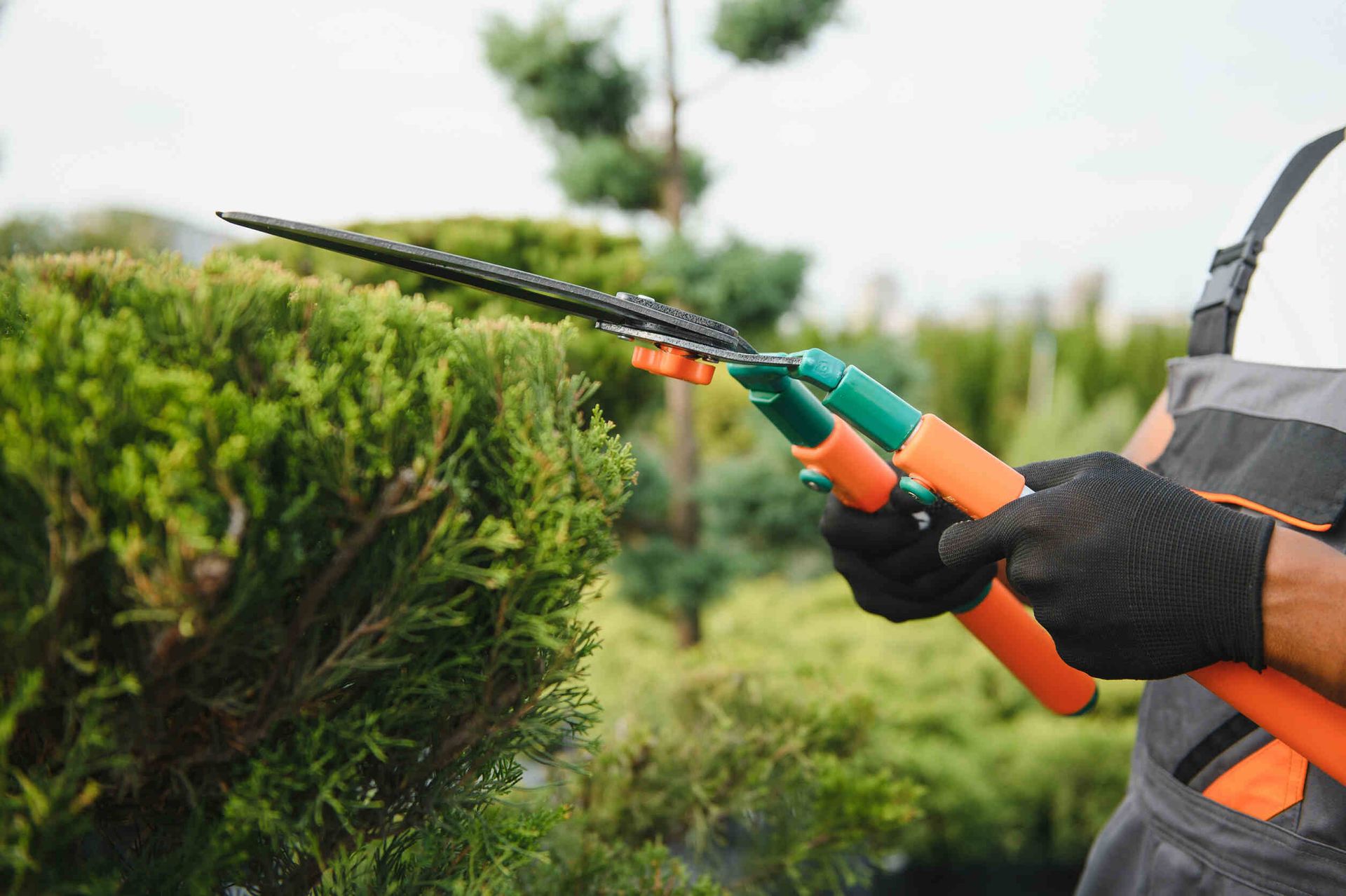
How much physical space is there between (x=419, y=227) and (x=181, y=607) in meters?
3.12

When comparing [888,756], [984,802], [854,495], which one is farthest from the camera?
[984,802]

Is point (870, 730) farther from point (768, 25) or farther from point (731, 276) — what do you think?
point (768, 25)

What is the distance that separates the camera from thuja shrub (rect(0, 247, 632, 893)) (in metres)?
0.60

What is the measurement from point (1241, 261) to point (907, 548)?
0.73 m

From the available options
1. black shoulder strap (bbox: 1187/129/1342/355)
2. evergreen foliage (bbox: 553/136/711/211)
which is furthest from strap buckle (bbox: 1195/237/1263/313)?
evergreen foliage (bbox: 553/136/711/211)

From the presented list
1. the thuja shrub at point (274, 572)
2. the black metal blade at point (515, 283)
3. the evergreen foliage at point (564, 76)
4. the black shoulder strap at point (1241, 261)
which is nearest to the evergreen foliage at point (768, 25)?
the evergreen foliage at point (564, 76)

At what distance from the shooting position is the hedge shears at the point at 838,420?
0.86m

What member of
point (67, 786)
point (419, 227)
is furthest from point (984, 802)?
point (419, 227)

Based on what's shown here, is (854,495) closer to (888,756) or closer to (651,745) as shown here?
(651,745)

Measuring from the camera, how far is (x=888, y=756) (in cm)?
226

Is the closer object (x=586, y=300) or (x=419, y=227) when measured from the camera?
(x=586, y=300)

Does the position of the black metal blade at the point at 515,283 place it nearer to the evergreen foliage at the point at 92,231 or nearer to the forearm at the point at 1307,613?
the forearm at the point at 1307,613

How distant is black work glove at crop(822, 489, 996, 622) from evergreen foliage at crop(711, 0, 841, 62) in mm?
3058

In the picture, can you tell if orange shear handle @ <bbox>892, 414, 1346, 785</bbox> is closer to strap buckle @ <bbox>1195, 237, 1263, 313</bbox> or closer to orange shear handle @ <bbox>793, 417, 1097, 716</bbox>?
orange shear handle @ <bbox>793, 417, 1097, 716</bbox>
